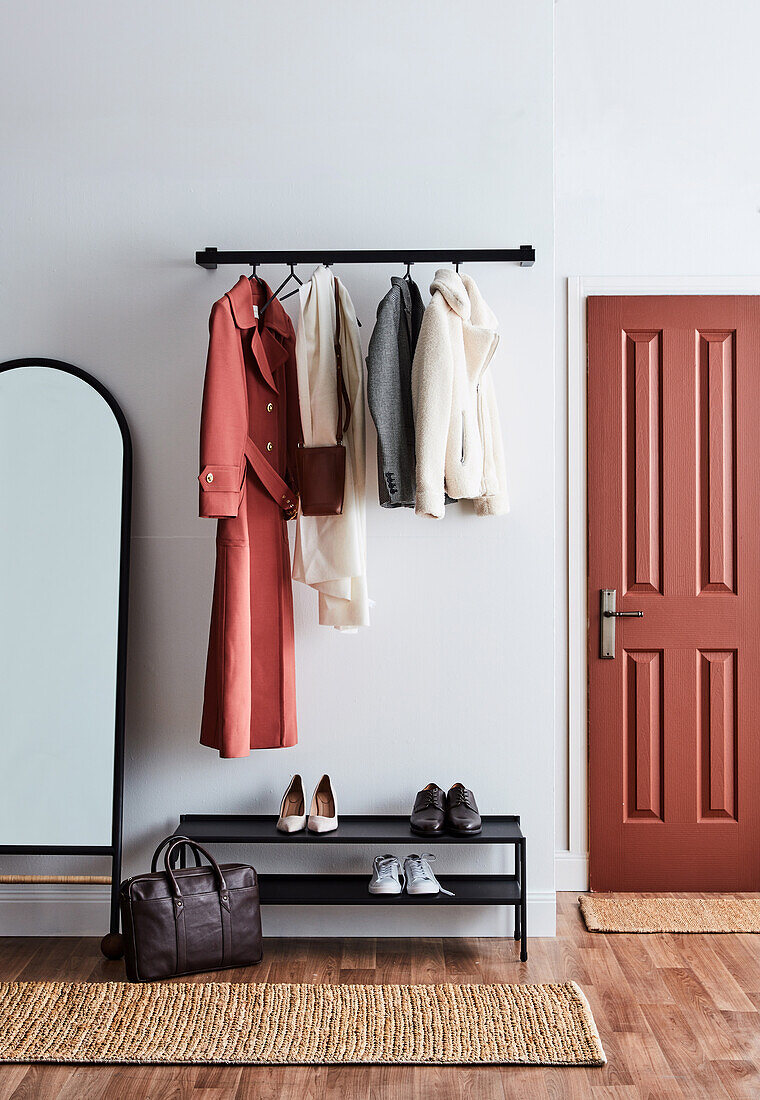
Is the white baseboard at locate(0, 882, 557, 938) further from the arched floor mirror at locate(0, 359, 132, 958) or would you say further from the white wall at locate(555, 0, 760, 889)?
the white wall at locate(555, 0, 760, 889)

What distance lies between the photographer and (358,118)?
106 inches

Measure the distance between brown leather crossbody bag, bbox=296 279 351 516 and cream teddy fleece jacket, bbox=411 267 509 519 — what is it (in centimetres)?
22

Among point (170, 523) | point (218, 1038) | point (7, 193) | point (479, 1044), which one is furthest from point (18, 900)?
point (7, 193)

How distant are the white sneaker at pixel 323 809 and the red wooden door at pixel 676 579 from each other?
103cm

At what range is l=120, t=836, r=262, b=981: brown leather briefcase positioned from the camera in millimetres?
2277

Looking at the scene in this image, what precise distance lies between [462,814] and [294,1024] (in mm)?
665

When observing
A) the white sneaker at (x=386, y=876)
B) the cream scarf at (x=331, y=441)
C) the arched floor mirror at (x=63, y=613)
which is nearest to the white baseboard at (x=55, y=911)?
the arched floor mirror at (x=63, y=613)

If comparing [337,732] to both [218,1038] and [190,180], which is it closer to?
[218,1038]

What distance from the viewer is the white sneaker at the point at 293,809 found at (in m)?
2.48

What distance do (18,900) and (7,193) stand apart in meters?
2.09

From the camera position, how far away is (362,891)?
249cm

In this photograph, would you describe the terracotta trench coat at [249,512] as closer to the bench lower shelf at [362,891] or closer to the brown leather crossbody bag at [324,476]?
the brown leather crossbody bag at [324,476]

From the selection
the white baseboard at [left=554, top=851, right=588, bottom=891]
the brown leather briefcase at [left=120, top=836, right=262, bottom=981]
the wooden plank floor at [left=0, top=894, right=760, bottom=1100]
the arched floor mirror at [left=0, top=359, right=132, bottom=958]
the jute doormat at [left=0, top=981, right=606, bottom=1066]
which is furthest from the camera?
the white baseboard at [left=554, top=851, right=588, bottom=891]

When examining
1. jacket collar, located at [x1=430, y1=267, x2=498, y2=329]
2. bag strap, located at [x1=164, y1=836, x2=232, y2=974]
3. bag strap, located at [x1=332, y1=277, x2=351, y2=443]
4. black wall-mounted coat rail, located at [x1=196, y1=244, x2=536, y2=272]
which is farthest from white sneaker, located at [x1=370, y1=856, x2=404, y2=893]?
black wall-mounted coat rail, located at [x1=196, y1=244, x2=536, y2=272]
